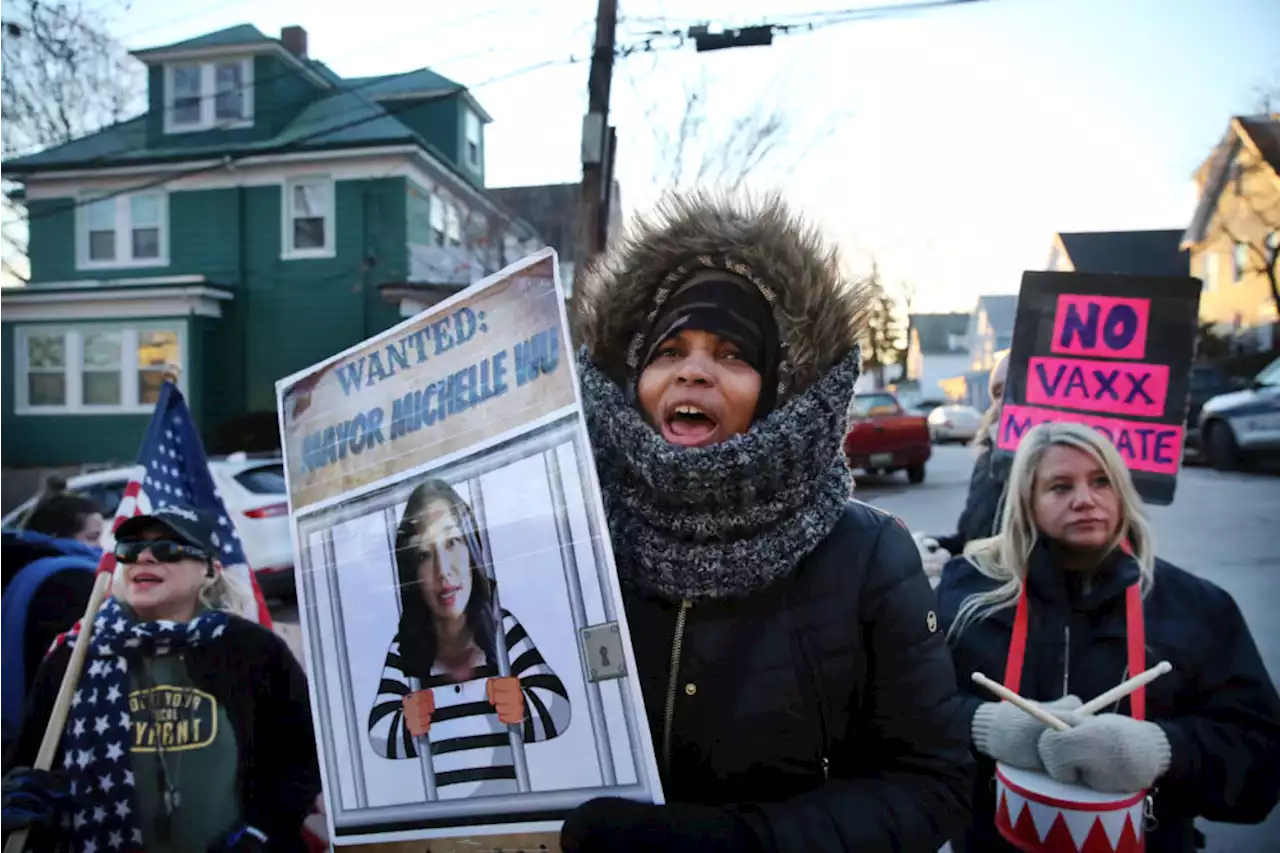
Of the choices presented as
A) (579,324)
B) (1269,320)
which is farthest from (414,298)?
(1269,320)

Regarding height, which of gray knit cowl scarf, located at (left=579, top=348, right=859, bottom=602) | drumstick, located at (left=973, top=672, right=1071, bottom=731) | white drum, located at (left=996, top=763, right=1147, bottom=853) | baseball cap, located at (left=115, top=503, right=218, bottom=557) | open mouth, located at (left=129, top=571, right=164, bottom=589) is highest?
baseball cap, located at (left=115, top=503, right=218, bottom=557)

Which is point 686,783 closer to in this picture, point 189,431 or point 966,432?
point 189,431

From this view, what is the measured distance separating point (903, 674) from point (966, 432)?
29.8 metres

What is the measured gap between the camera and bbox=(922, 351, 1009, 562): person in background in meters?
3.59

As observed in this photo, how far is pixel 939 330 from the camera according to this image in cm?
7088

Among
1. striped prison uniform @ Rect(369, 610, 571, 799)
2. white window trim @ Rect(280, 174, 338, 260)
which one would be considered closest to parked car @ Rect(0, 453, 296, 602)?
striped prison uniform @ Rect(369, 610, 571, 799)

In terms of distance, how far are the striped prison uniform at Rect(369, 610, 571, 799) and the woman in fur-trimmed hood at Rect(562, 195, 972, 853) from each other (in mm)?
150

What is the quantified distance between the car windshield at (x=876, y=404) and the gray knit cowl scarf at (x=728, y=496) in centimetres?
1375

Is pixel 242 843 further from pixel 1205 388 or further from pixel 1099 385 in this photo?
pixel 1205 388

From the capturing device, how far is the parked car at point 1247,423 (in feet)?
42.5

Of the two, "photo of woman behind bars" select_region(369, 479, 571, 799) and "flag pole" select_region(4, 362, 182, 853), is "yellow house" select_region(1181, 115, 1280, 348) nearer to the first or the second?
"photo of woman behind bars" select_region(369, 479, 571, 799)

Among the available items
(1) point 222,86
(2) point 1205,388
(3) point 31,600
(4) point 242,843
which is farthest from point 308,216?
(2) point 1205,388

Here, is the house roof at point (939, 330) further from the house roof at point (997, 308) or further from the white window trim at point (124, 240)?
the white window trim at point (124, 240)

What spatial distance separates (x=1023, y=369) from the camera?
11.7 feet
